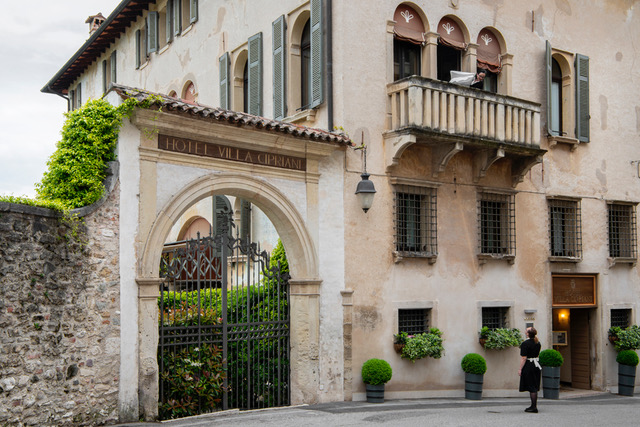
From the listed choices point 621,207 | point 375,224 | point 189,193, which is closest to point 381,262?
point 375,224

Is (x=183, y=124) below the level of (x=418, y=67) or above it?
below

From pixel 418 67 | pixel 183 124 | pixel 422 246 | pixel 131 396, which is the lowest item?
pixel 131 396

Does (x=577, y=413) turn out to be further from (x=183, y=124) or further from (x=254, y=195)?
(x=183, y=124)

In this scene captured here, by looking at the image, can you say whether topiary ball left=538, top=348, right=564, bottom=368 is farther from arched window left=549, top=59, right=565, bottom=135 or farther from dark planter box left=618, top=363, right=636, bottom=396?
arched window left=549, top=59, right=565, bottom=135

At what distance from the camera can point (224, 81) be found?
17391 mm

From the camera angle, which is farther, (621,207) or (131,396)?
(621,207)

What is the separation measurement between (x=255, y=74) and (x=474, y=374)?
8055mm

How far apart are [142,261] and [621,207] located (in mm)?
13139

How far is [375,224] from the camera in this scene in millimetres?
13828

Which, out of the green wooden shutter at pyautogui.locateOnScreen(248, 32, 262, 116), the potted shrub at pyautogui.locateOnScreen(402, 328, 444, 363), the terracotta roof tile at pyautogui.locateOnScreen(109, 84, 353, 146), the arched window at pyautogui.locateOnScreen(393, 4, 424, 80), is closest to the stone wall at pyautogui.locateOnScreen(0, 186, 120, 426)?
the terracotta roof tile at pyautogui.locateOnScreen(109, 84, 353, 146)

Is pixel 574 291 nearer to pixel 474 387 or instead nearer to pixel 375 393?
pixel 474 387

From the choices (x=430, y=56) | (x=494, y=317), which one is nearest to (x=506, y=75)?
(x=430, y=56)

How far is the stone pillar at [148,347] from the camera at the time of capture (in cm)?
1041

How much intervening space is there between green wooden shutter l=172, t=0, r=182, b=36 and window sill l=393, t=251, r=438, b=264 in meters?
9.94
